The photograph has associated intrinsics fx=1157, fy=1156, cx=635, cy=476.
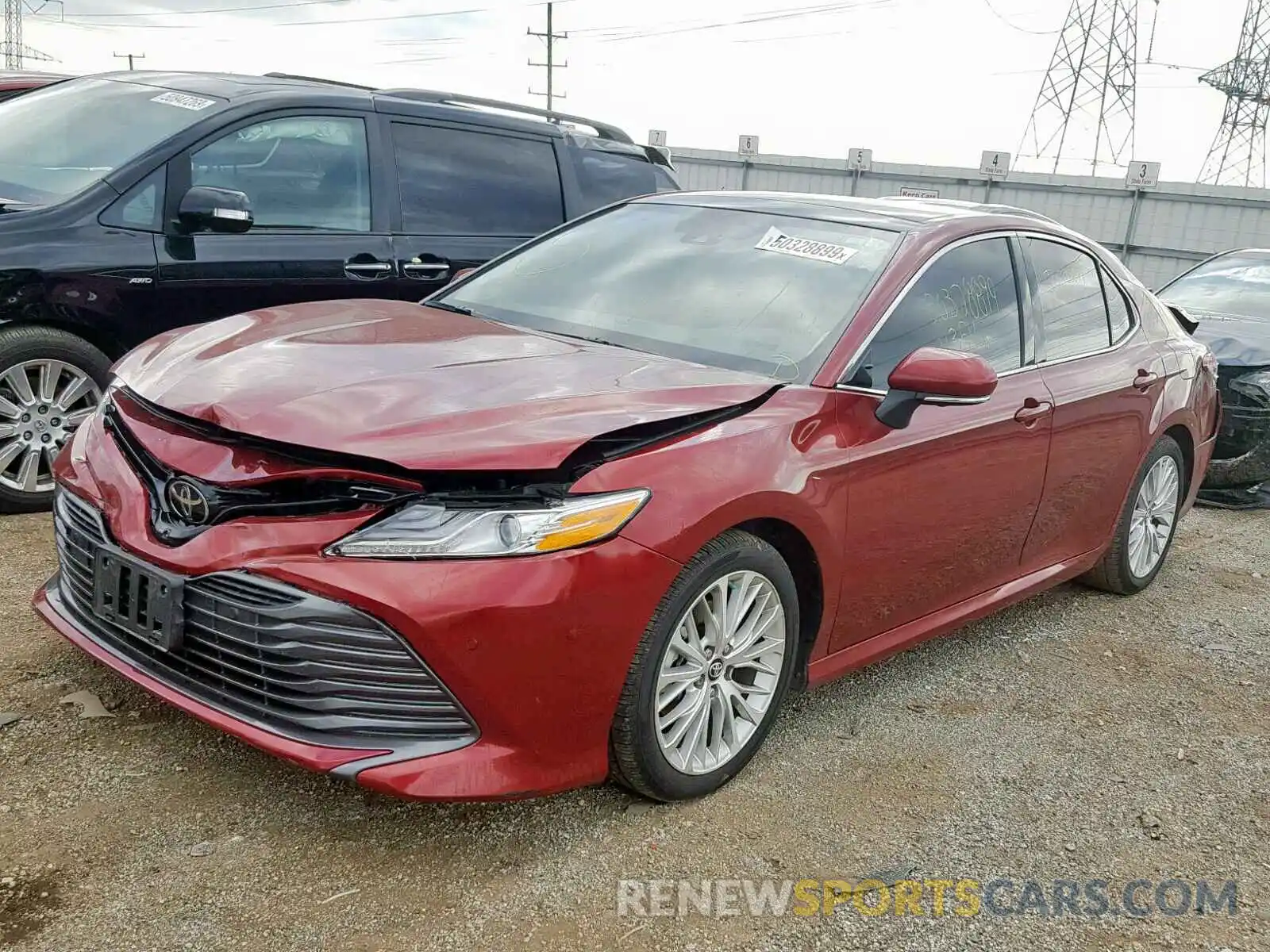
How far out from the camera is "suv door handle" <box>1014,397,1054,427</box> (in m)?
3.86

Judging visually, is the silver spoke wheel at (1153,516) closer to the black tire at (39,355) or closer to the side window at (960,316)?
the side window at (960,316)

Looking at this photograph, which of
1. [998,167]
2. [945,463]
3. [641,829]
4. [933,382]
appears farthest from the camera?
[998,167]

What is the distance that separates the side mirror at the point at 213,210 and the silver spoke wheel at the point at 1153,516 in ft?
12.8

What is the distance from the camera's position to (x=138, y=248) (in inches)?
185

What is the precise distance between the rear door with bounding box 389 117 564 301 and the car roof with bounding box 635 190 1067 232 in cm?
152

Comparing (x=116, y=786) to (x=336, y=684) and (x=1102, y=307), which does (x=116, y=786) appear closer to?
(x=336, y=684)

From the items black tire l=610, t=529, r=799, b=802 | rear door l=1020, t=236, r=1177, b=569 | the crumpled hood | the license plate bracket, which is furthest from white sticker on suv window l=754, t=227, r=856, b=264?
the license plate bracket

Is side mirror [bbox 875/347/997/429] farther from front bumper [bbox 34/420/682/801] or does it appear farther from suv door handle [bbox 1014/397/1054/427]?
front bumper [bbox 34/420/682/801]

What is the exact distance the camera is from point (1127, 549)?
495 centimetres

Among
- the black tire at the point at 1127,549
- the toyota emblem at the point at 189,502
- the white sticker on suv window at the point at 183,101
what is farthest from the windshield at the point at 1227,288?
the toyota emblem at the point at 189,502

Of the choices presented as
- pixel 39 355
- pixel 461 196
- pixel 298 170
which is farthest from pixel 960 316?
pixel 39 355

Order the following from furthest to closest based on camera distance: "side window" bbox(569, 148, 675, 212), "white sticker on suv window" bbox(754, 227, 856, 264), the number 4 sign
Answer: the number 4 sign, "side window" bbox(569, 148, 675, 212), "white sticker on suv window" bbox(754, 227, 856, 264)

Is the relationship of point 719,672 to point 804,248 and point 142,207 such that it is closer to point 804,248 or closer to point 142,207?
point 804,248

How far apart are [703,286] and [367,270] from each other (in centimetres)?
225
